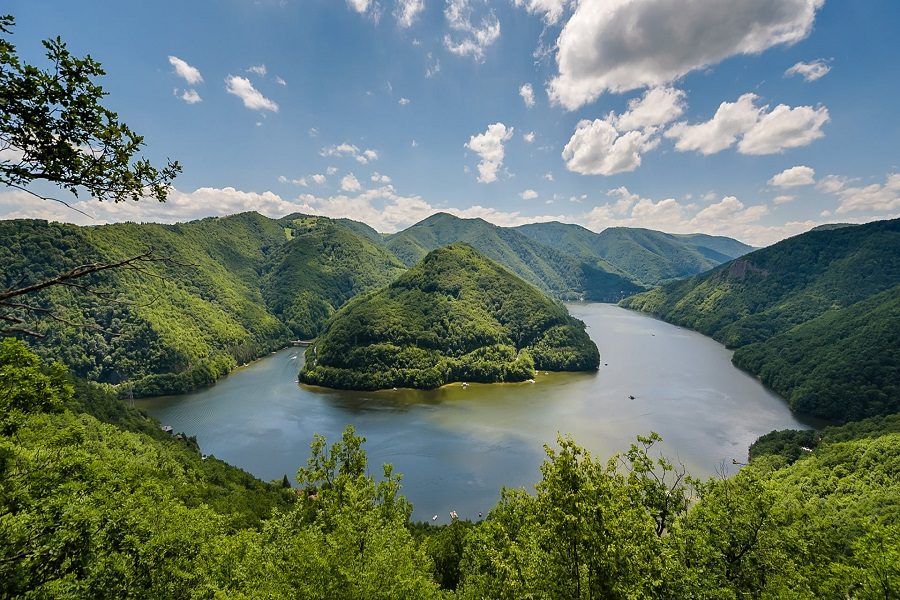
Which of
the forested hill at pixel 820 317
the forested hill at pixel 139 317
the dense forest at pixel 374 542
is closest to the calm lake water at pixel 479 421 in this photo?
the forested hill at pixel 820 317

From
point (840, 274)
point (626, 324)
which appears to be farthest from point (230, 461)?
point (840, 274)

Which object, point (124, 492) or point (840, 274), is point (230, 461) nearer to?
point (124, 492)

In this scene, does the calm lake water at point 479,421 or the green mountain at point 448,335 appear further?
the green mountain at point 448,335

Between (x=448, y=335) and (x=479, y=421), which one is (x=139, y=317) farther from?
(x=479, y=421)

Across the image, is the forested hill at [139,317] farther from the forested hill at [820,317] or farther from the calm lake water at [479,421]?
the forested hill at [820,317]

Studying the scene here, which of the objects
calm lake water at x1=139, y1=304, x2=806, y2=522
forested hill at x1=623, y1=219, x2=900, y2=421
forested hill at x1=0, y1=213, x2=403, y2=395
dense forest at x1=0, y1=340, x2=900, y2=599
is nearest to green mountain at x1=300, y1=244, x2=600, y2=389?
calm lake water at x1=139, y1=304, x2=806, y2=522

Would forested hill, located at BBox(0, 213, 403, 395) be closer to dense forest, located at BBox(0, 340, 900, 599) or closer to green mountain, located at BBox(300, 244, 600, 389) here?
green mountain, located at BBox(300, 244, 600, 389)

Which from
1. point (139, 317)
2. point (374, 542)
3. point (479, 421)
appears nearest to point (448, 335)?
point (479, 421)
